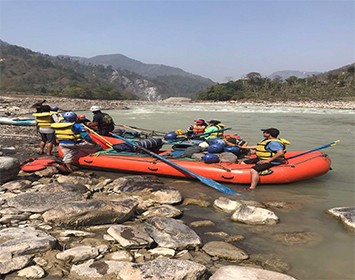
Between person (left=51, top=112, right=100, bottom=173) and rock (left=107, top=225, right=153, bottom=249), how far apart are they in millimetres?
3020

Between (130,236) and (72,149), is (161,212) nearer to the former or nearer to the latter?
(130,236)

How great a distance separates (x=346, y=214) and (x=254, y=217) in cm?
122

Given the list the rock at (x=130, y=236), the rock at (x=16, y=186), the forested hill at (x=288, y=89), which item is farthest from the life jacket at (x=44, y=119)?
the forested hill at (x=288, y=89)

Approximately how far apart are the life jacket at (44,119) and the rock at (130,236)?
4308 millimetres

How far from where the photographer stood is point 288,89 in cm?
4159

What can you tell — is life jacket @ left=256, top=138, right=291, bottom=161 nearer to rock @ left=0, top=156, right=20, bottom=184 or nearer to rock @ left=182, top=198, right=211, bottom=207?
rock @ left=182, top=198, right=211, bottom=207

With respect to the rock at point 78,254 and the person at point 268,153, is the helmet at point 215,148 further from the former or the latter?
the rock at point 78,254

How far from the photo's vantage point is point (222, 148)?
6.60 metres

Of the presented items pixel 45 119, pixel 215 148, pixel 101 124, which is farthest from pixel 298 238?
pixel 45 119

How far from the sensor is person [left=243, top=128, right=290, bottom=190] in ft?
18.6

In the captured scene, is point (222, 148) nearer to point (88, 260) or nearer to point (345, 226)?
point (345, 226)

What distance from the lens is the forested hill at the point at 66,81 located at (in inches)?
1901

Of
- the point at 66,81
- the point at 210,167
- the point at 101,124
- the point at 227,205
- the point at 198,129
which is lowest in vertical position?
the point at 227,205

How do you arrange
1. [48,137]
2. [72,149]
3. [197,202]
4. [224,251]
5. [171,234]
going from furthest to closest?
[48,137], [72,149], [197,202], [171,234], [224,251]
